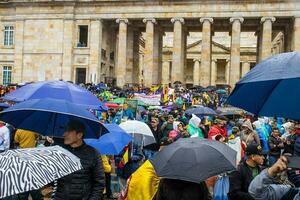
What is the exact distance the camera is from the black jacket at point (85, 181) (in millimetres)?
5711

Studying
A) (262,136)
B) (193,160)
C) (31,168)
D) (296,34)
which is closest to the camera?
(31,168)

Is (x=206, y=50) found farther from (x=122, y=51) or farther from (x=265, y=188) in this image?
(x=265, y=188)

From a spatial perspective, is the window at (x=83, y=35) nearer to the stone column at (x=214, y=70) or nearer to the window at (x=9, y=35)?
the window at (x=9, y=35)

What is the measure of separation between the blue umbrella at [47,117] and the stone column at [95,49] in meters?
39.3

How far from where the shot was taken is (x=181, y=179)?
450 cm

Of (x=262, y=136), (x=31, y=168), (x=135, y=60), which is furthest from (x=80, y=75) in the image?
(x=31, y=168)

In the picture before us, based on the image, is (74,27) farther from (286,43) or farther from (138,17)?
(286,43)

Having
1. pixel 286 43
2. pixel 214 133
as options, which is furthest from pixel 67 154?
pixel 286 43

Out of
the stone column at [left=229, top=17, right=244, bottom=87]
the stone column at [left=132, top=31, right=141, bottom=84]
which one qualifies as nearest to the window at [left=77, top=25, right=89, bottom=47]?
the stone column at [left=132, top=31, right=141, bottom=84]

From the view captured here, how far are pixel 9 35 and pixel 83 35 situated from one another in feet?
Result: 25.0

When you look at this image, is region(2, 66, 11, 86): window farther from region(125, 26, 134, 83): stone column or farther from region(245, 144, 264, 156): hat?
region(245, 144, 264, 156): hat

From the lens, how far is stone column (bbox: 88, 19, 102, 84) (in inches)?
1853

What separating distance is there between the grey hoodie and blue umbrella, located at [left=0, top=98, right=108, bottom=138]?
2.74 meters

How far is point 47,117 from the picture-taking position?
779 cm
